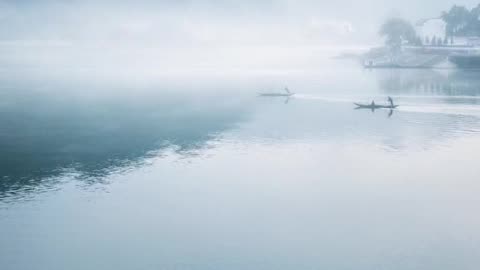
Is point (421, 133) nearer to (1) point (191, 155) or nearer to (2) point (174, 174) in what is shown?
(1) point (191, 155)

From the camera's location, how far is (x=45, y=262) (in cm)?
3653

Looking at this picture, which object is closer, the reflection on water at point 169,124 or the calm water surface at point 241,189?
the calm water surface at point 241,189

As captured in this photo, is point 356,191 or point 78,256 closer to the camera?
point 78,256

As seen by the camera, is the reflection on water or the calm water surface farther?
the reflection on water

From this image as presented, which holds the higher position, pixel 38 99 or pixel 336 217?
pixel 38 99

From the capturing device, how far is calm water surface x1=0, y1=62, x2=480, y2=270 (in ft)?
124

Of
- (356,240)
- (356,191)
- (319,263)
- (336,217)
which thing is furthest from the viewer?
(356,191)

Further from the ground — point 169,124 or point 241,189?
point 169,124

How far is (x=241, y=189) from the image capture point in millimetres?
53375

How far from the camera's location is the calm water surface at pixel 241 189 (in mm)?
37906

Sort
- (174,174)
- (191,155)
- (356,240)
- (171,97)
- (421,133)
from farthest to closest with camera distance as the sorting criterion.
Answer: (171,97) < (421,133) < (191,155) < (174,174) < (356,240)

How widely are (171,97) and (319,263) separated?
11189 cm

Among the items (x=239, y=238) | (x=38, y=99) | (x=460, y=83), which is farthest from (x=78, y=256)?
(x=460, y=83)

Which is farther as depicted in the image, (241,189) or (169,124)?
(169,124)
